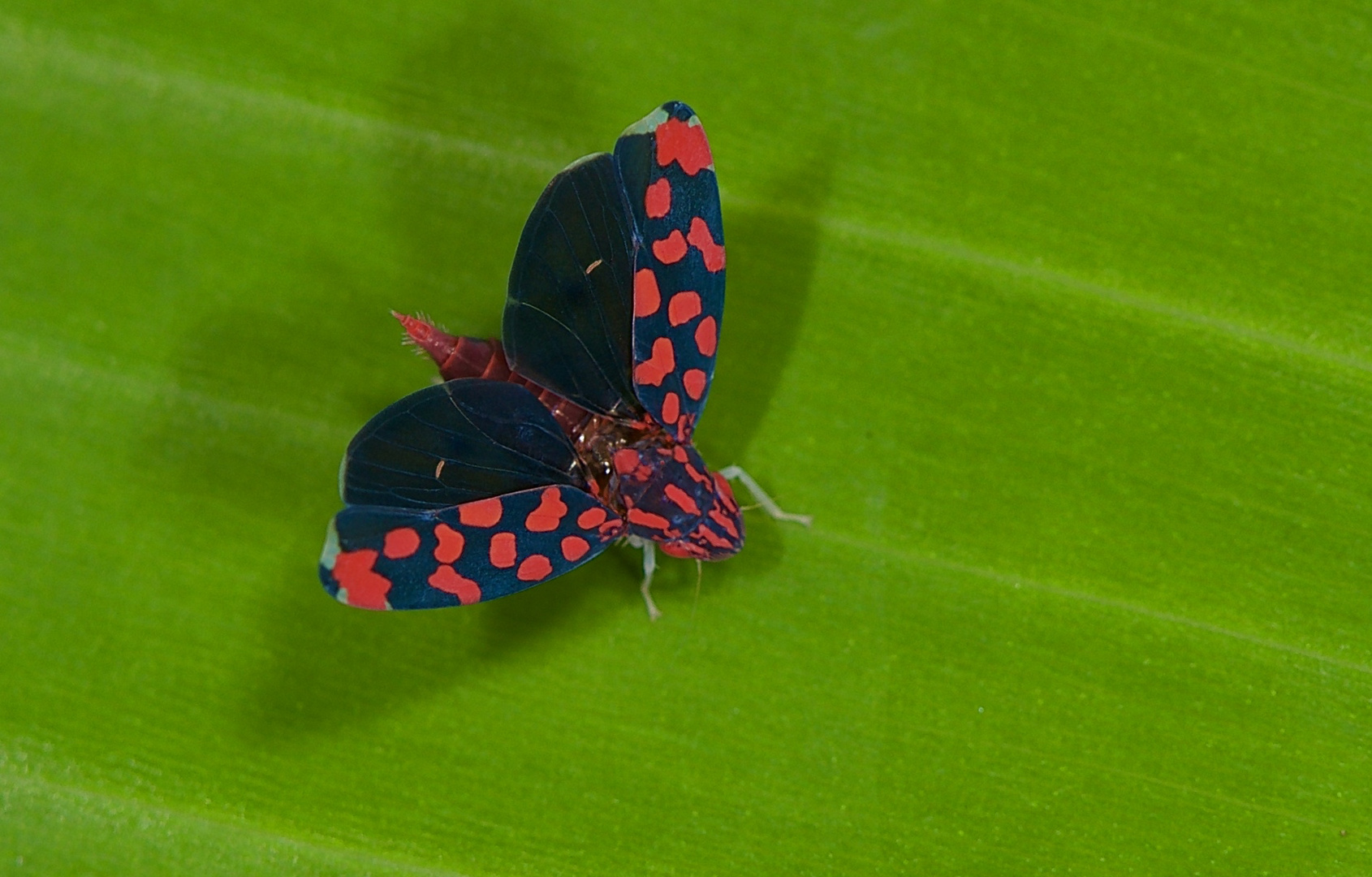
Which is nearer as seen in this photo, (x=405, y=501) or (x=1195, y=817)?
(x=405, y=501)

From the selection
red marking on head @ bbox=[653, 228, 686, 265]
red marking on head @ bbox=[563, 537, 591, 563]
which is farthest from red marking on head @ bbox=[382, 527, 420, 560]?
red marking on head @ bbox=[653, 228, 686, 265]

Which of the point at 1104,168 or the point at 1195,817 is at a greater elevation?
the point at 1104,168

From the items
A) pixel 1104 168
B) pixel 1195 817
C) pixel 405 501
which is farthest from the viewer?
pixel 1104 168

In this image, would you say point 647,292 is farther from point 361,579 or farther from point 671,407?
point 361,579

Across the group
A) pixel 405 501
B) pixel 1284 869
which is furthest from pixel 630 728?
pixel 1284 869

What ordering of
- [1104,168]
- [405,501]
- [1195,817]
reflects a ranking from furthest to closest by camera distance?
[1104,168]
[1195,817]
[405,501]

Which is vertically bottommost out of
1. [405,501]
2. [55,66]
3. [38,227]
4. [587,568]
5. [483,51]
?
[587,568]

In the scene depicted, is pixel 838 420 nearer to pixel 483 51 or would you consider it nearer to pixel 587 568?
pixel 587 568
